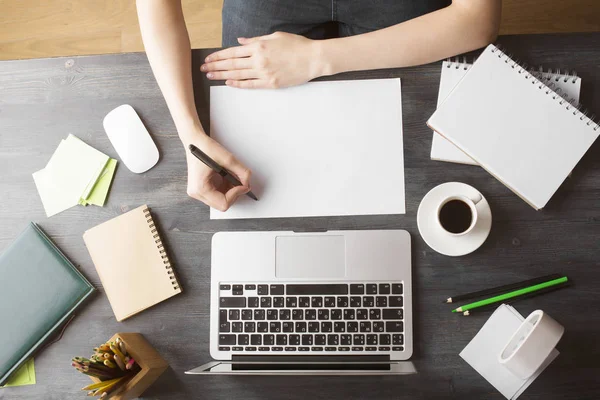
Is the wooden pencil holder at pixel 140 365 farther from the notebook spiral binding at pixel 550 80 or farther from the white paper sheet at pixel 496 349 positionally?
the notebook spiral binding at pixel 550 80

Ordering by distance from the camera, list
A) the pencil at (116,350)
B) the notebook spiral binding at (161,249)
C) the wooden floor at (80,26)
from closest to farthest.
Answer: the pencil at (116,350) → the notebook spiral binding at (161,249) → the wooden floor at (80,26)

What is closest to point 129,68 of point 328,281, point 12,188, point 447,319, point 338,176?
point 12,188

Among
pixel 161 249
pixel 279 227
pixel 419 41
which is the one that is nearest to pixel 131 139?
pixel 161 249

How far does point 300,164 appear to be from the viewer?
0.92 m

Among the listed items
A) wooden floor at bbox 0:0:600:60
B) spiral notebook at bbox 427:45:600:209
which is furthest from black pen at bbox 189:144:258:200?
wooden floor at bbox 0:0:600:60

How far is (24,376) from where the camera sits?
0.91 meters

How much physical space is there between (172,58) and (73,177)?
1.00ft

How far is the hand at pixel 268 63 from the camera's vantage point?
937 millimetres

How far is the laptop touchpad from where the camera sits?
901 mm

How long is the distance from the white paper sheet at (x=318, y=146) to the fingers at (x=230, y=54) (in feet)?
0.25

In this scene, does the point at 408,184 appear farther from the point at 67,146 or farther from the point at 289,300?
the point at 67,146

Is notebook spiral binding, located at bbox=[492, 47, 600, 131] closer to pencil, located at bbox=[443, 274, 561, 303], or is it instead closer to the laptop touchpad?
pencil, located at bbox=[443, 274, 561, 303]

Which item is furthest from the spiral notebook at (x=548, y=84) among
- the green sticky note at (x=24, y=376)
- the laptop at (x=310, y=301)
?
the green sticky note at (x=24, y=376)

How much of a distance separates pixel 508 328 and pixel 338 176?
1.32 feet
